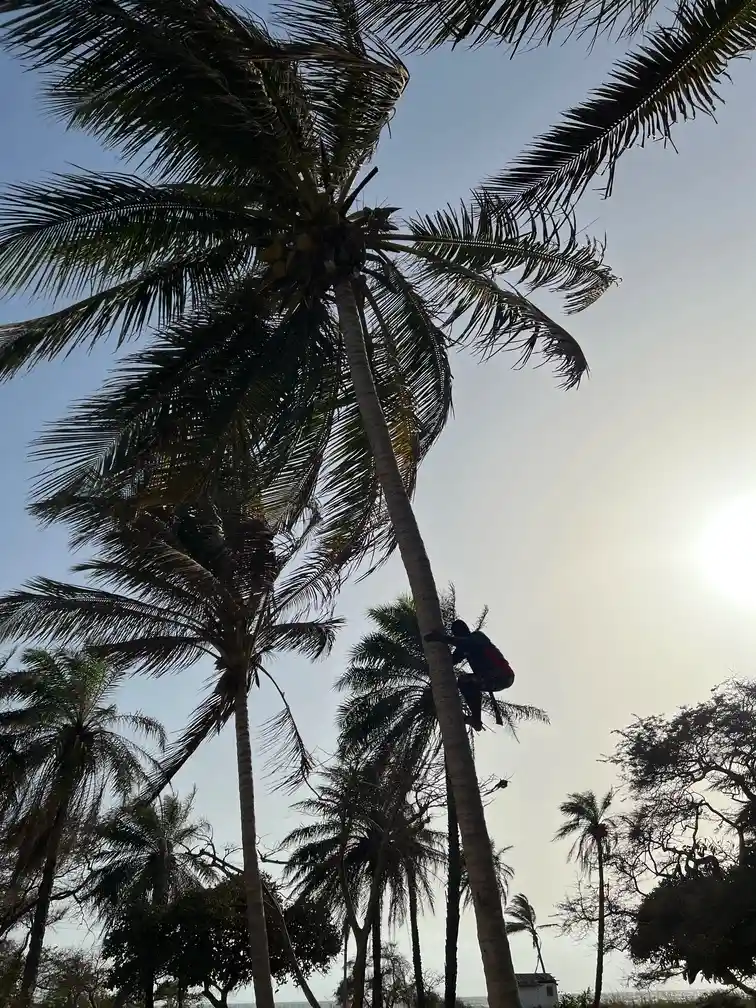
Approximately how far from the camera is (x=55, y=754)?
20.9 metres

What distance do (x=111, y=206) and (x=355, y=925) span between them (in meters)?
8.89

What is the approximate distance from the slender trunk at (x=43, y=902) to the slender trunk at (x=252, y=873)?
23.5 feet

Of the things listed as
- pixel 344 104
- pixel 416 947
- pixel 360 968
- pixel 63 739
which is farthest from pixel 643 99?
pixel 416 947

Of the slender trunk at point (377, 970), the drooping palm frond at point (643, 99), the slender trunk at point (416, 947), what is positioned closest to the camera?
the drooping palm frond at point (643, 99)

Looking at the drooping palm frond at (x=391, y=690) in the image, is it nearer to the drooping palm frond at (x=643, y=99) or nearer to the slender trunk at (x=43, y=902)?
the slender trunk at (x=43, y=902)

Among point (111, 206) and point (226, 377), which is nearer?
point (111, 206)

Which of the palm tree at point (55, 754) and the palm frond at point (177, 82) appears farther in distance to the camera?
the palm tree at point (55, 754)

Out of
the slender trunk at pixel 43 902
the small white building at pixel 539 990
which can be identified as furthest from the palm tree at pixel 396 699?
the small white building at pixel 539 990

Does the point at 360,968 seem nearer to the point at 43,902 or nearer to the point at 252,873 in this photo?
the point at 252,873

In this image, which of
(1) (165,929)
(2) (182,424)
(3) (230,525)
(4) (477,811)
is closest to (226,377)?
(2) (182,424)

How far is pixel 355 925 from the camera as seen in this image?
1152cm

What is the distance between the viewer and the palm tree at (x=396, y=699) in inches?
851

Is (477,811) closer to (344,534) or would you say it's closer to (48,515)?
(344,534)

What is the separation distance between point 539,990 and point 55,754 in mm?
35390
